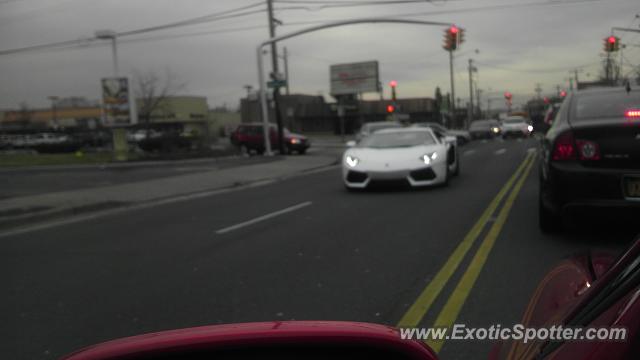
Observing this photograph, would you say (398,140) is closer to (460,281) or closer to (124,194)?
(124,194)

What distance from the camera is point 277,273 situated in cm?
564

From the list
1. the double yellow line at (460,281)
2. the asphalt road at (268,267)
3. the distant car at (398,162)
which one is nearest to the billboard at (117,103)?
the distant car at (398,162)

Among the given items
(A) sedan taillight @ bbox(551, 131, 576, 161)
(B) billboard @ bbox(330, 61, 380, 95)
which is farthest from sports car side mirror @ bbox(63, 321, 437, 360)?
(B) billboard @ bbox(330, 61, 380, 95)

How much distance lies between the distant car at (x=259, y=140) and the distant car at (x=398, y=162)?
19397 mm

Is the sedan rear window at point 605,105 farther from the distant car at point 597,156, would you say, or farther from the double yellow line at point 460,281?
the double yellow line at point 460,281

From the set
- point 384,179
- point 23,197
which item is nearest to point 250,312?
point 384,179

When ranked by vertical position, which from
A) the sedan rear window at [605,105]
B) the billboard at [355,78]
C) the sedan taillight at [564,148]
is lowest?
the sedan taillight at [564,148]

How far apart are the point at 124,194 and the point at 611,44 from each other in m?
10.6

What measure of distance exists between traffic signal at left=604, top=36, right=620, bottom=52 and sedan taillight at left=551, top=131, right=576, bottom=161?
103cm

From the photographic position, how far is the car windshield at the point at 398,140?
12172 mm

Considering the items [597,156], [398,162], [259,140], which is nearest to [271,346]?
[597,156]

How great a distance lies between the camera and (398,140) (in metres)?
12.3

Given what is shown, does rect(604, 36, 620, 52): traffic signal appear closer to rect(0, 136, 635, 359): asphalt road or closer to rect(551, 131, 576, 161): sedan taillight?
rect(551, 131, 576, 161): sedan taillight

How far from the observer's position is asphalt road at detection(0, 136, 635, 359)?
4340mm
